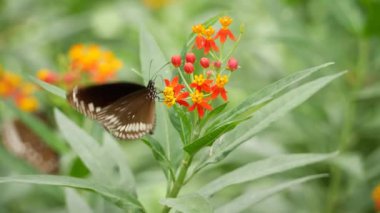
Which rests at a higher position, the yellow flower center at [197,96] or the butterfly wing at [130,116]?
the yellow flower center at [197,96]

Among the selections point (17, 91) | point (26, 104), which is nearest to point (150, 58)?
point (26, 104)

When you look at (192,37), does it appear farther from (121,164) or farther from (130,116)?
(121,164)

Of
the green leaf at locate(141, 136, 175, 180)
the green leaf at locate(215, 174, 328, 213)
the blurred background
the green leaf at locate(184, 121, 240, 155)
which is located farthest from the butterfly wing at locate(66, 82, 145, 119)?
the blurred background

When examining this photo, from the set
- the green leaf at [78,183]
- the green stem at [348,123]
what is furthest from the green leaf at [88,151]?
the green stem at [348,123]

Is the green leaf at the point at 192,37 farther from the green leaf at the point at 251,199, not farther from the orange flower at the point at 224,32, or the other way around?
the green leaf at the point at 251,199

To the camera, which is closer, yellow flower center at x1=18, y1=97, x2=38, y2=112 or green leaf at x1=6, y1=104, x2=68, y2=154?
green leaf at x1=6, y1=104, x2=68, y2=154

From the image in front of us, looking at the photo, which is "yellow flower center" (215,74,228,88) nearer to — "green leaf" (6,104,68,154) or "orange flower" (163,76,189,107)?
"orange flower" (163,76,189,107)
